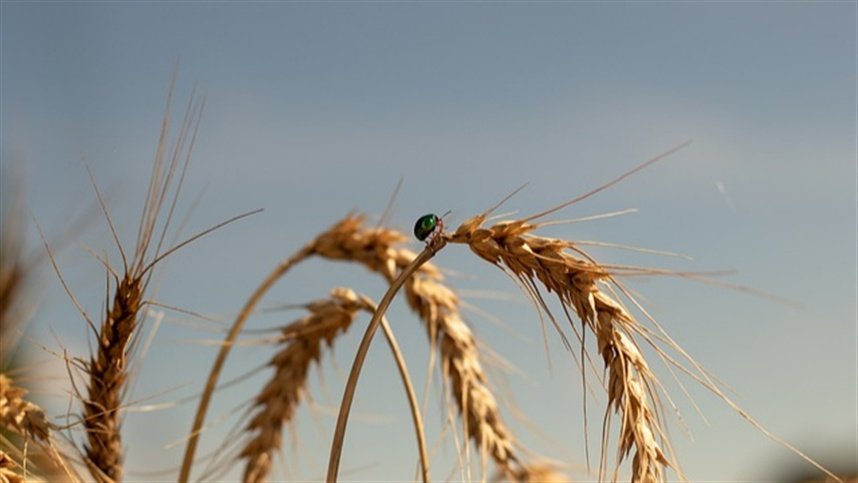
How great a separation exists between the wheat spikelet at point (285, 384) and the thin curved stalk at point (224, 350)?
0.13 meters

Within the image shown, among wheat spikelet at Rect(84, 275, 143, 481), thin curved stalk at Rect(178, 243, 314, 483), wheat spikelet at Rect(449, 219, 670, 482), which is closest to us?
wheat spikelet at Rect(449, 219, 670, 482)

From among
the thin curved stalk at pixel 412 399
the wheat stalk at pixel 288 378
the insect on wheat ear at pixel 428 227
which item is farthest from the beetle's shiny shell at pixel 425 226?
the wheat stalk at pixel 288 378

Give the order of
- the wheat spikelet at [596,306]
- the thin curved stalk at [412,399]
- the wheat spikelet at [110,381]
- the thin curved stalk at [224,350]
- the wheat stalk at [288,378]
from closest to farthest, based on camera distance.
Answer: the wheat spikelet at [596,306] → the wheat spikelet at [110,381] → the thin curved stalk at [412,399] → the thin curved stalk at [224,350] → the wheat stalk at [288,378]

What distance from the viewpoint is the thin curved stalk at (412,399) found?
6.47ft

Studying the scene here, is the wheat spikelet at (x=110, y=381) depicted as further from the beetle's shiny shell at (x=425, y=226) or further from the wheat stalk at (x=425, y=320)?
the beetle's shiny shell at (x=425, y=226)

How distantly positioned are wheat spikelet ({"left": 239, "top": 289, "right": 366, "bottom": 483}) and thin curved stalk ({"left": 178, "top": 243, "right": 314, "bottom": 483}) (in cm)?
13

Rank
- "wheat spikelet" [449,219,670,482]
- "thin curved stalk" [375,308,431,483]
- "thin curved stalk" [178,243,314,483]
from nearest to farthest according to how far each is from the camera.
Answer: "wheat spikelet" [449,219,670,482], "thin curved stalk" [375,308,431,483], "thin curved stalk" [178,243,314,483]

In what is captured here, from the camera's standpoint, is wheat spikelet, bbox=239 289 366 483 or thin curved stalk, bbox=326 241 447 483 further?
wheat spikelet, bbox=239 289 366 483

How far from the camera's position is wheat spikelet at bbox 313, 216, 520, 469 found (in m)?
2.29

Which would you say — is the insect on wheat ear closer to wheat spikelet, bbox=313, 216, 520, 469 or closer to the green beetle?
the green beetle

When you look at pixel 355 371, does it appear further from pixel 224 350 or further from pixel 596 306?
pixel 224 350

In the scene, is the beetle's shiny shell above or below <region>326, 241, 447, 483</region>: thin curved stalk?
above

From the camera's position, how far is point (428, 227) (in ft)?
4.92

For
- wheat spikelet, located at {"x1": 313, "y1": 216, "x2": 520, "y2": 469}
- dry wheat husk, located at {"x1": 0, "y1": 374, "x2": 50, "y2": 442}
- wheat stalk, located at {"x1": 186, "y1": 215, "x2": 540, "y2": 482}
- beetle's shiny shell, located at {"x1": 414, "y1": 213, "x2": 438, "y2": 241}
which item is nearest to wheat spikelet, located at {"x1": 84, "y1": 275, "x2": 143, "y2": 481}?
dry wheat husk, located at {"x1": 0, "y1": 374, "x2": 50, "y2": 442}
